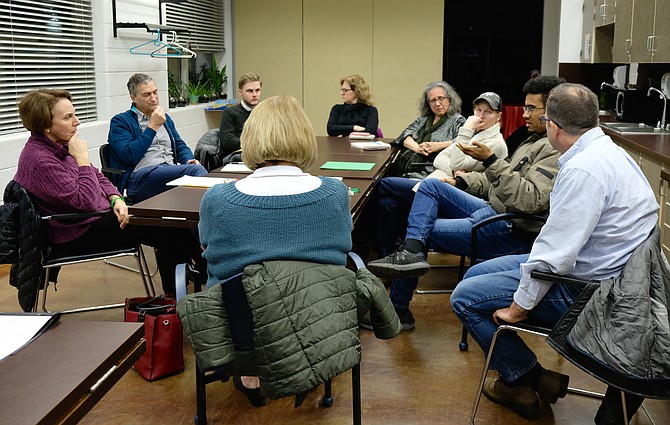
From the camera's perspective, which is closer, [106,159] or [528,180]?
[528,180]

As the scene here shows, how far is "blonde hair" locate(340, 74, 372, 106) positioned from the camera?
6543 mm

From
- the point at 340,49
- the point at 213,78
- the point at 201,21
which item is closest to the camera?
the point at 201,21

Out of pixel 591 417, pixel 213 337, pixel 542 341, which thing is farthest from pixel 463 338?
pixel 213 337

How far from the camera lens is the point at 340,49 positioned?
8844 mm

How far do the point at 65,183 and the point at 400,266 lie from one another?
5.35 feet

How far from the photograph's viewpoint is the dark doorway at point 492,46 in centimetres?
1141

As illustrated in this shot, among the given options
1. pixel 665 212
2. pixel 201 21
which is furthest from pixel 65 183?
pixel 201 21

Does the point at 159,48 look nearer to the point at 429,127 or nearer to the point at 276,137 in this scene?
the point at 429,127

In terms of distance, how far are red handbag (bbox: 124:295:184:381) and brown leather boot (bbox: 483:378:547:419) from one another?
1.34 m

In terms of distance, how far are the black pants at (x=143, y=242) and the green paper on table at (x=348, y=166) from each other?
992mm

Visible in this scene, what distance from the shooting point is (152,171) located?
472cm

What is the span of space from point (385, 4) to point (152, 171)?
4802mm

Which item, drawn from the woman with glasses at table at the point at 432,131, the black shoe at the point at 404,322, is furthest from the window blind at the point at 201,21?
the black shoe at the point at 404,322

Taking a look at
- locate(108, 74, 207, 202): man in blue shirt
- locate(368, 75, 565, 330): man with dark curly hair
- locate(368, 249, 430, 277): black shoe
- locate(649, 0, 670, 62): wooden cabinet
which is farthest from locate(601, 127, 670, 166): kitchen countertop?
locate(108, 74, 207, 202): man in blue shirt
